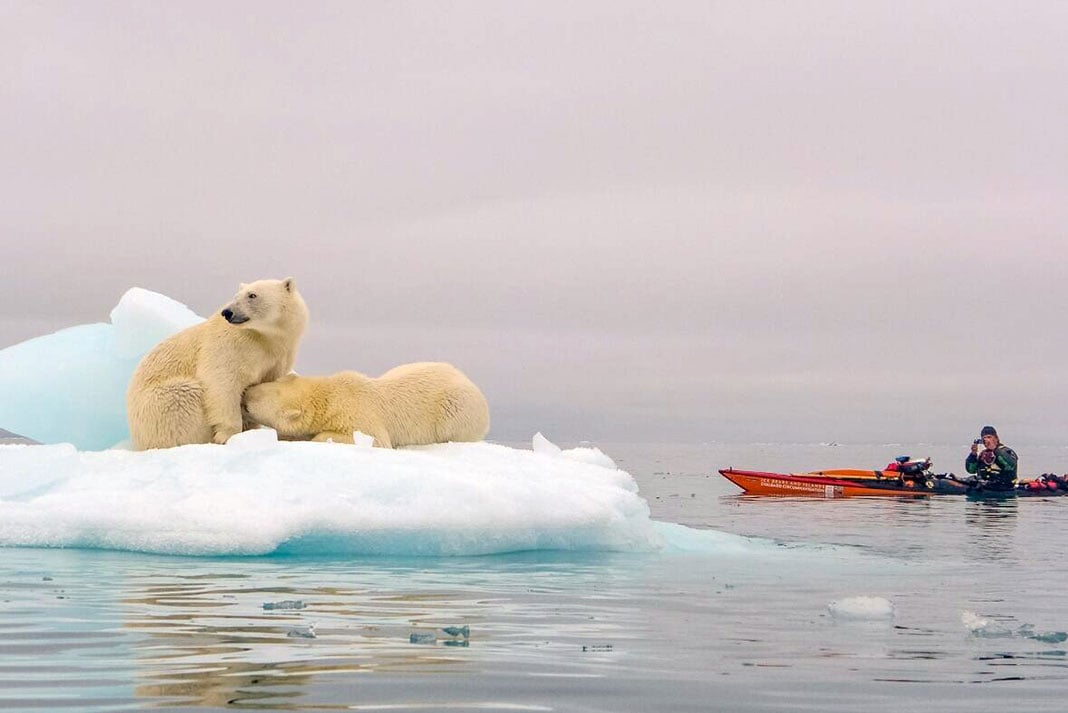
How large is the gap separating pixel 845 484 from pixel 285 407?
25.8 m

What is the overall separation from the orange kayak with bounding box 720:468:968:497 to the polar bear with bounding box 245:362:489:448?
23.0 meters

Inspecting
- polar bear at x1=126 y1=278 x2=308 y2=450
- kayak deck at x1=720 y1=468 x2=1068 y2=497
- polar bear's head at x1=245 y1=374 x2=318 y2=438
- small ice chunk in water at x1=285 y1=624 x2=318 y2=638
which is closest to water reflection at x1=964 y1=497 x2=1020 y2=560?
kayak deck at x1=720 y1=468 x2=1068 y2=497

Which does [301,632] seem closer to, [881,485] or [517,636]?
[517,636]

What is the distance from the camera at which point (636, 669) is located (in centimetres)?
623

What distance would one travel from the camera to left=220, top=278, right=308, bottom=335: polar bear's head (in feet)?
41.5

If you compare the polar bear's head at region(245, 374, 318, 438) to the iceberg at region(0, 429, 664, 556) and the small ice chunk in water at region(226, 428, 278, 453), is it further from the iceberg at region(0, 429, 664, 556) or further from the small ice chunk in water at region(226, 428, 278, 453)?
the iceberg at region(0, 429, 664, 556)

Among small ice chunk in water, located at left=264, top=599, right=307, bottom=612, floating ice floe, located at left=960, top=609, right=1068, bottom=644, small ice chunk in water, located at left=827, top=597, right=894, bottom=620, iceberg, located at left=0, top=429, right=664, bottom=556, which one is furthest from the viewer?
iceberg, located at left=0, top=429, right=664, bottom=556

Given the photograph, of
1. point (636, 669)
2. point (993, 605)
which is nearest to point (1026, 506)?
point (993, 605)

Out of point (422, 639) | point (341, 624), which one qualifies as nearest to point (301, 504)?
point (341, 624)

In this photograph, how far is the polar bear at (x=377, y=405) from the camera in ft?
43.2

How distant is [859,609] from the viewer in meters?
8.48

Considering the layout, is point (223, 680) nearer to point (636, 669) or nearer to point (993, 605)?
point (636, 669)

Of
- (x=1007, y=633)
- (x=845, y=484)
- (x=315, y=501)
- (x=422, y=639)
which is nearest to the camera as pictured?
(x=422, y=639)

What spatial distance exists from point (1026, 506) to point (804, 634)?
2907 cm
